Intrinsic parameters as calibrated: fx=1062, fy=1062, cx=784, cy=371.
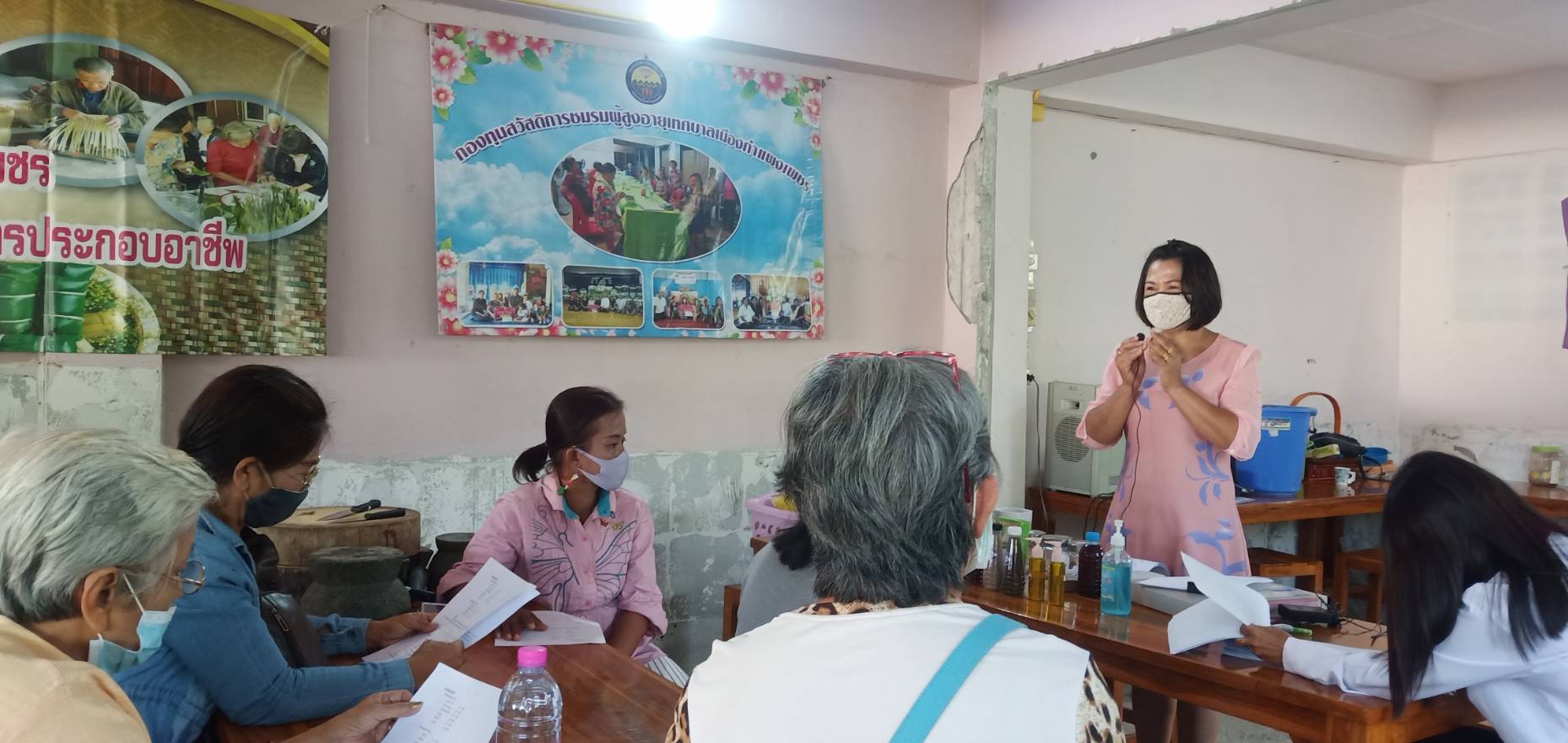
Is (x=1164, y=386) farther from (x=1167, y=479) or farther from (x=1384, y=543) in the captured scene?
(x=1384, y=543)

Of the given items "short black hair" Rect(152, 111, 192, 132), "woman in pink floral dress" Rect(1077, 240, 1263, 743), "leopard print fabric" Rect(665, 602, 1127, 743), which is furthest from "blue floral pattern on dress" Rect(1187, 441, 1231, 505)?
"short black hair" Rect(152, 111, 192, 132)

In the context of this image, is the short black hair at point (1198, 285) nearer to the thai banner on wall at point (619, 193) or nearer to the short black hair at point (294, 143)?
the thai banner on wall at point (619, 193)

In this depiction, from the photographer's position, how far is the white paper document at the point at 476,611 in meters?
2.31

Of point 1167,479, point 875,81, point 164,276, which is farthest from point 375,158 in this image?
point 1167,479

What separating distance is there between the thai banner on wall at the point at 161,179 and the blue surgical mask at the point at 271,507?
3.91 ft

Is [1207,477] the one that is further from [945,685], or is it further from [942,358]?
[945,685]

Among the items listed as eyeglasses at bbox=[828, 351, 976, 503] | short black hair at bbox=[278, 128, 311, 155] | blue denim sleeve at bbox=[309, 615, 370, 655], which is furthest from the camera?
short black hair at bbox=[278, 128, 311, 155]

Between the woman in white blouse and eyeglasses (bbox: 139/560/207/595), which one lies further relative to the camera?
the woman in white blouse

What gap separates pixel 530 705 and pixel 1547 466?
19.3 feet

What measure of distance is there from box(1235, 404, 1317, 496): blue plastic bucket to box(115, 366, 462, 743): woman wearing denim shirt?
3970mm

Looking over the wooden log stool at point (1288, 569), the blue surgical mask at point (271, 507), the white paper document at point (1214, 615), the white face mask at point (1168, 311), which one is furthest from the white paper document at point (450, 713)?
the wooden log stool at point (1288, 569)

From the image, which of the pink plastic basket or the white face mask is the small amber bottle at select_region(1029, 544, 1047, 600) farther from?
the pink plastic basket

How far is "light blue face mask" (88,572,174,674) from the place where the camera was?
54.7 inches

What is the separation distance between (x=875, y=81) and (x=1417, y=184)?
12.6 feet
